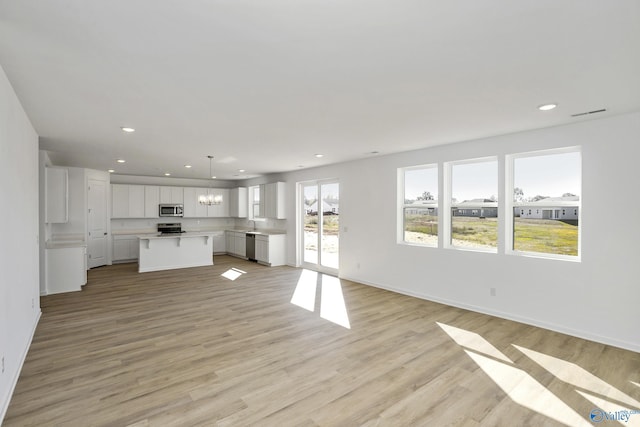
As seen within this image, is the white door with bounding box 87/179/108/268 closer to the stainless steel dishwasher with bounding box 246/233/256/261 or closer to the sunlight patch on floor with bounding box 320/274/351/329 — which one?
the stainless steel dishwasher with bounding box 246/233/256/261

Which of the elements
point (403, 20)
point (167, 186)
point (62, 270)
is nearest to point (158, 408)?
point (403, 20)

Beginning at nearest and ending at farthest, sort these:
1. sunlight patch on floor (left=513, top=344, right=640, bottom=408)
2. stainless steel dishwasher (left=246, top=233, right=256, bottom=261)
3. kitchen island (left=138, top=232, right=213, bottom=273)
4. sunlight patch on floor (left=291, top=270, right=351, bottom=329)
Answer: sunlight patch on floor (left=513, top=344, right=640, bottom=408)
sunlight patch on floor (left=291, top=270, right=351, bottom=329)
kitchen island (left=138, top=232, right=213, bottom=273)
stainless steel dishwasher (left=246, top=233, right=256, bottom=261)

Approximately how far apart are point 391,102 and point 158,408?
3.22 m

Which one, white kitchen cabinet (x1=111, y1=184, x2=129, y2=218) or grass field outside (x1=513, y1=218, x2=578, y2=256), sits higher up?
white kitchen cabinet (x1=111, y1=184, x2=129, y2=218)

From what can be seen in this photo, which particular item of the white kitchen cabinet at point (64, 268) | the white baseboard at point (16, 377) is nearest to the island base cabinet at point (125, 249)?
the white kitchen cabinet at point (64, 268)

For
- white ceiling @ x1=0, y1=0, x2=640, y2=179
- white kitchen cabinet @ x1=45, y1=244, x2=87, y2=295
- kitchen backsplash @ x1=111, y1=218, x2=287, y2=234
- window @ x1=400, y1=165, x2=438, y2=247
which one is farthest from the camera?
kitchen backsplash @ x1=111, y1=218, x2=287, y2=234

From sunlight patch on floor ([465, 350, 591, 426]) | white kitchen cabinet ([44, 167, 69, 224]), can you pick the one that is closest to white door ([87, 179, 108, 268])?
white kitchen cabinet ([44, 167, 69, 224])

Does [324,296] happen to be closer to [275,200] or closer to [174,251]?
[275,200]

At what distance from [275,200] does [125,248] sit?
4458mm

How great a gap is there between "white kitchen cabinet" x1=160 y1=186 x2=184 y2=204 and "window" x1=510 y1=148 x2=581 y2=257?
8828 millimetres

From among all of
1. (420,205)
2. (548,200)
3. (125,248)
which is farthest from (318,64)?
(125,248)

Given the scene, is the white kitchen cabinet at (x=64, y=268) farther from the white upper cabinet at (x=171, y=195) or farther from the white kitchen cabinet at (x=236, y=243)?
the white kitchen cabinet at (x=236, y=243)

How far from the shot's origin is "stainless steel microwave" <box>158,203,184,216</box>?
376 inches

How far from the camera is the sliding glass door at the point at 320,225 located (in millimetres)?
7270
